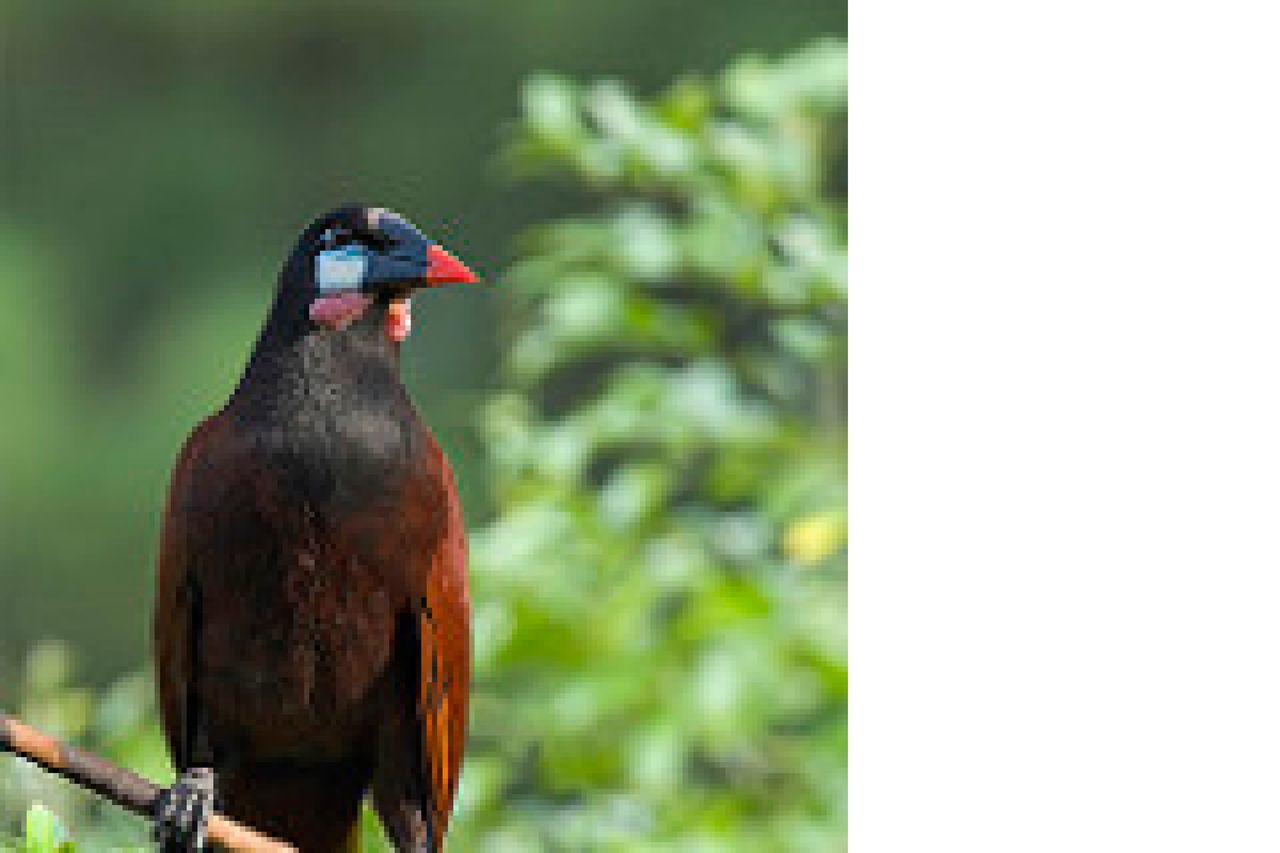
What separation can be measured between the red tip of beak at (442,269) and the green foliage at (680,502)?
0.56 m

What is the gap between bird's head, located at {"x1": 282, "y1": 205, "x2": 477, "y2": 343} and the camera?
1685 mm

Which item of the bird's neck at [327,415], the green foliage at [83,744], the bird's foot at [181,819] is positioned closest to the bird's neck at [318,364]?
the bird's neck at [327,415]

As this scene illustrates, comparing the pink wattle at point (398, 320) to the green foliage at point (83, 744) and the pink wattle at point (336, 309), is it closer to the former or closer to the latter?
the pink wattle at point (336, 309)

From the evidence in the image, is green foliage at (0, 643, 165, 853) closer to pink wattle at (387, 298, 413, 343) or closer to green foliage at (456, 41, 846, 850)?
green foliage at (456, 41, 846, 850)

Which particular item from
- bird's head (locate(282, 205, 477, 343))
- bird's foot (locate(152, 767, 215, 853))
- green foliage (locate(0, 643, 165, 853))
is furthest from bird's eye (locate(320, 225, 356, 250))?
green foliage (locate(0, 643, 165, 853))

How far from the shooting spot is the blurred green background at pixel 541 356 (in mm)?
2193

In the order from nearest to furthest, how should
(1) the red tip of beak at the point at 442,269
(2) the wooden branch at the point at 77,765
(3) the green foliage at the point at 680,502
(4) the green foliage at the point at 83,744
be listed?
(2) the wooden branch at the point at 77,765, (1) the red tip of beak at the point at 442,269, (4) the green foliage at the point at 83,744, (3) the green foliage at the point at 680,502

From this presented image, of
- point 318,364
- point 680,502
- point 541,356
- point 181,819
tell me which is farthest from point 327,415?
point 680,502

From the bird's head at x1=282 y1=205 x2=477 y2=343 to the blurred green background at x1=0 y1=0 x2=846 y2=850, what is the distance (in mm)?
510

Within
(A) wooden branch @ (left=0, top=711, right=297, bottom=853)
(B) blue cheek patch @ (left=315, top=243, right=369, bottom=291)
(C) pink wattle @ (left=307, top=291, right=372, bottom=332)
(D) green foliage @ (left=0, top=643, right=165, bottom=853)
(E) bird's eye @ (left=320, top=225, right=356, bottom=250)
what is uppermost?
(E) bird's eye @ (left=320, top=225, right=356, bottom=250)
